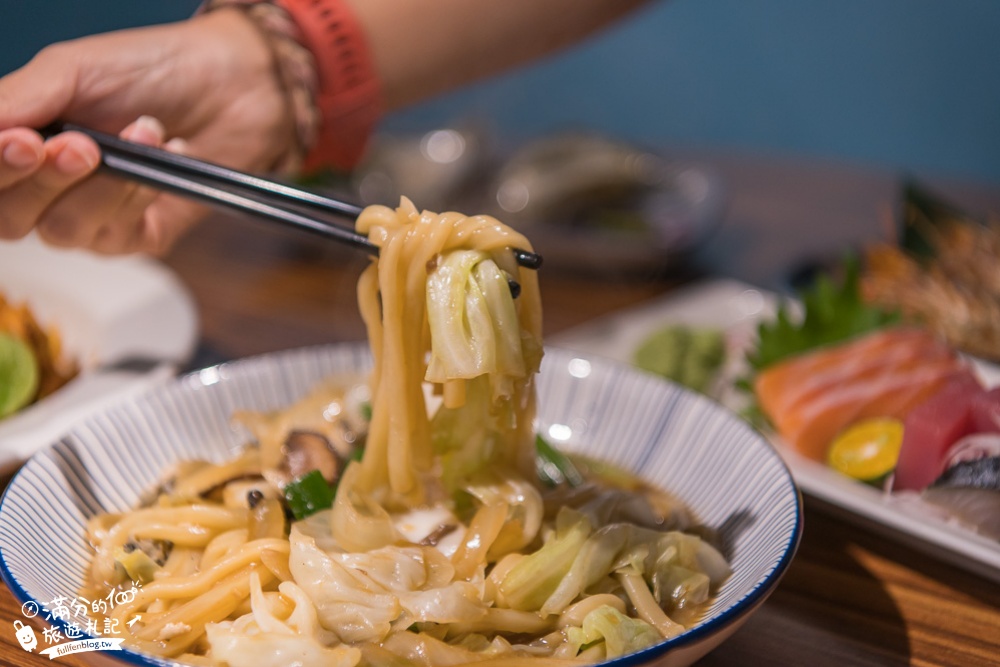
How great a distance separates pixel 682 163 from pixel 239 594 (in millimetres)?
3134

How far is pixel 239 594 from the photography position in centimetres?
138

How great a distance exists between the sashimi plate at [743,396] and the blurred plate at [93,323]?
41.3 inches

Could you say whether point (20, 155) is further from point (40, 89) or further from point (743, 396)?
point (743, 396)

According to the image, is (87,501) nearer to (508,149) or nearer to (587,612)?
(587,612)

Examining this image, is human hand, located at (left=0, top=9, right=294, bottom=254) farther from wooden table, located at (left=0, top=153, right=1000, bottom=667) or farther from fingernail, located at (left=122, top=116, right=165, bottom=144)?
wooden table, located at (left=0, top=153, right=1000, bottom=667)

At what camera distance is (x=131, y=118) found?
79.7 inches

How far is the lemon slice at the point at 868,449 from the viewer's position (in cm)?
187

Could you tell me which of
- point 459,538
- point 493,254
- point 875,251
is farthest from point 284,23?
point 875,251

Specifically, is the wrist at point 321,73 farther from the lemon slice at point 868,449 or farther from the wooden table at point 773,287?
the lemon slice at point 868,449

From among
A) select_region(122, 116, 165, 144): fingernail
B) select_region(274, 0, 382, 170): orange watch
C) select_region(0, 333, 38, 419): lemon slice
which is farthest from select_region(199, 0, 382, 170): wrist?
select_region(0, 333, 38, 419): lemon slice

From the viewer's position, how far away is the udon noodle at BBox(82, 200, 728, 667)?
4.27 ft

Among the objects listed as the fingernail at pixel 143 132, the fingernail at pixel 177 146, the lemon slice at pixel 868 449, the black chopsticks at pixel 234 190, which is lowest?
the lemon slice at pixel 868 449

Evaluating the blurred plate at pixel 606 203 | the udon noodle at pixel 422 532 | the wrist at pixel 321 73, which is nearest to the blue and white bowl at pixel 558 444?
the udon noodle at pixel 422 532

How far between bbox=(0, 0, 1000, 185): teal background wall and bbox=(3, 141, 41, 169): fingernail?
389 cm
